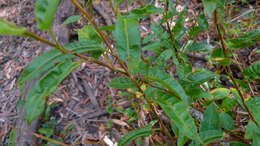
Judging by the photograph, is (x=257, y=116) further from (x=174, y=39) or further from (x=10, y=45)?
(x=10, y=45)

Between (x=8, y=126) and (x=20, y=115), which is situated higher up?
(x=20, y=115)

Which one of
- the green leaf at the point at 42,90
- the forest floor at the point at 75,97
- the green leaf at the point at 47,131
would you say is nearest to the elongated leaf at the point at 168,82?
the green leaf at the point at 42,90

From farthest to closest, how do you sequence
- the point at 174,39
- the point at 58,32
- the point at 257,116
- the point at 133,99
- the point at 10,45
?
1. the point at 10,45
2. the point at 58,32
3. the point at 133,99
4. the point at 174,39
5. the point at 257,116

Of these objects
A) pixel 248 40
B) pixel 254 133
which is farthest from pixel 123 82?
pixel 254 133

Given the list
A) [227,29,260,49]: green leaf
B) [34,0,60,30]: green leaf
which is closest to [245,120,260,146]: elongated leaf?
[227,29,260,49]: green leaf

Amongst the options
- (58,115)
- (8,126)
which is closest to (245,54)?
(58,115)

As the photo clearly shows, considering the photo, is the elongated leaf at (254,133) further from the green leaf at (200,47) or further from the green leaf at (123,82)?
the green leaf at (123,82)
